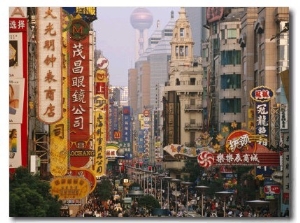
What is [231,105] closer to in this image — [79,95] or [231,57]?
[231,57]

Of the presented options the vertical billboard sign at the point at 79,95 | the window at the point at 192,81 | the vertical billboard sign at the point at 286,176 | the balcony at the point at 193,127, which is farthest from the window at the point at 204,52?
the vertical billboard sign at the point at 286,176

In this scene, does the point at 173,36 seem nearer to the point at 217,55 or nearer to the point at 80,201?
the point at 217,55

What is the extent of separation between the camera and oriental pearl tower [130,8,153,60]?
37031 mm

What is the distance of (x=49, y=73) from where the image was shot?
124ft

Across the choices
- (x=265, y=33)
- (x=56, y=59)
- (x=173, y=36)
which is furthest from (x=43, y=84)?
(x=265, y=33)

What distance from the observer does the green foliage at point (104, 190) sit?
38.2 metres

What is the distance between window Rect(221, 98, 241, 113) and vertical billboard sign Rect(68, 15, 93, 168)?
10.2ft

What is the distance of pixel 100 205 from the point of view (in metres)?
38.0

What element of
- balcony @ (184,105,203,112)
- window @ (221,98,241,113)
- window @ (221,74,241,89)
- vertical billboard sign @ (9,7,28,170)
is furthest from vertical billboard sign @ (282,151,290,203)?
vertical billboard sign @ (9,7,28,170)

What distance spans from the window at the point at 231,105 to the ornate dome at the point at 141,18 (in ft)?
9.66

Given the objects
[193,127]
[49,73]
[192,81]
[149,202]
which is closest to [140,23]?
[49,73]

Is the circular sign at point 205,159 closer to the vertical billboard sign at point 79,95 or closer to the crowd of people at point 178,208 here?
the crowd of people at point 178,208

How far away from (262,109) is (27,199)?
5734 mm
